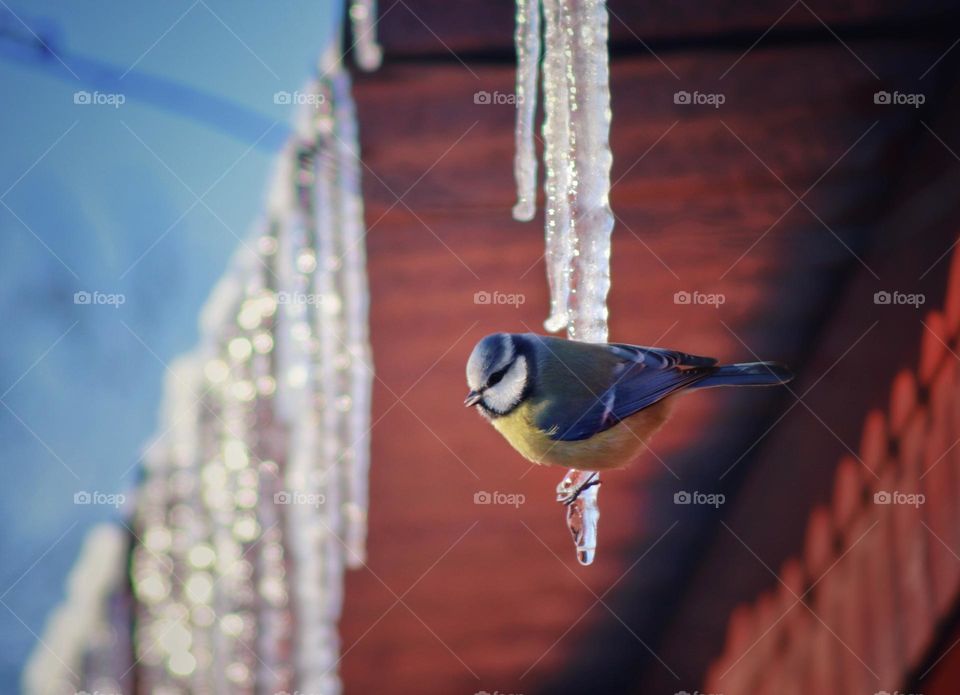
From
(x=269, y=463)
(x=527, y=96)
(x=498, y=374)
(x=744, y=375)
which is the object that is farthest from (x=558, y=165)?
(x=269, y=463)

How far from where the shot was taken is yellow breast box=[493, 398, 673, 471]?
→ 1.04 m

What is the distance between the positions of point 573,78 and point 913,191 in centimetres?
75

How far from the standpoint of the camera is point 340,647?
143 cm

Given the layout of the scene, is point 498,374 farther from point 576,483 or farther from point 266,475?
point 266,475

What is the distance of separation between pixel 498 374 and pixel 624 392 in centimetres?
21

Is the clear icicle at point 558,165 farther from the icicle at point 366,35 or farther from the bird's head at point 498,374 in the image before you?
the icicle at point 366,35

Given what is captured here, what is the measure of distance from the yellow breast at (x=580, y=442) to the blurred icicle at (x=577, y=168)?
6 cm

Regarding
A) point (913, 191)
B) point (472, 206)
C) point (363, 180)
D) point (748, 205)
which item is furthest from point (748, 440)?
point (363, 180)

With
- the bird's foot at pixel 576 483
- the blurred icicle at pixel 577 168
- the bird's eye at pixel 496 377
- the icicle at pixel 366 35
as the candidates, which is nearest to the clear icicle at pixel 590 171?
the blurred icicle at pixel 577 168

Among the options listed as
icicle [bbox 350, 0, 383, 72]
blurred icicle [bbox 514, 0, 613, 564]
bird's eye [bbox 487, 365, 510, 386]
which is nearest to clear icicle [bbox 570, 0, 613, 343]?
blurred icicle [bbox 514, 0, 613, 564]

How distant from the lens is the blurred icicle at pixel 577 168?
101cm

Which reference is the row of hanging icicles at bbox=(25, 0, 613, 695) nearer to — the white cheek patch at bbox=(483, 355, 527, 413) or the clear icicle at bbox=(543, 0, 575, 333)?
the clear icicle at bbox=(543, 0, 575, 333)

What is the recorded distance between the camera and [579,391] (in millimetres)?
1050

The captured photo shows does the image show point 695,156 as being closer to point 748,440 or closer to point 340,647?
point 748,440
